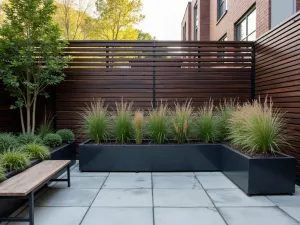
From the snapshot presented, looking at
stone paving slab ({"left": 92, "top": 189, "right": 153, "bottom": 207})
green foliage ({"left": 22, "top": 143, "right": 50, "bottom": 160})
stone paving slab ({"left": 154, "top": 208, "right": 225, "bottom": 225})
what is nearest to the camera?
stone paving slab ({"left": 154, "top": 208, "right": 225, "bottom": 225})

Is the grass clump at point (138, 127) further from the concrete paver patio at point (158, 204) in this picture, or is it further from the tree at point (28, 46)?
the tree at point (28, 46)

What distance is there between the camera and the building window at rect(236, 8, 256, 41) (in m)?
7.07

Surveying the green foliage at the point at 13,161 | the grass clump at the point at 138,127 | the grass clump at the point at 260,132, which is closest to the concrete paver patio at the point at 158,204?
the green foliage at the point at 13,161

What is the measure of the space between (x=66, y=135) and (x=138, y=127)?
1616 millimetres

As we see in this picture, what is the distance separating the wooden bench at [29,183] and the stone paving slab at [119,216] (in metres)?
0.58

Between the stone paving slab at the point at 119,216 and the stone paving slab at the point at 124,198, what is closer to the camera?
the stone paving slab at the point at 119,216

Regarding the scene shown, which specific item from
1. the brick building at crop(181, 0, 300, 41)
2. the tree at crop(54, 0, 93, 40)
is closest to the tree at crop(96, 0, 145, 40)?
the tree at crop(54, 0, 93, 40)

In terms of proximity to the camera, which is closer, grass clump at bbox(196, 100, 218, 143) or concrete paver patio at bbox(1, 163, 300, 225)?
concrete paver patio at bbox(1, 163, 300, 225)

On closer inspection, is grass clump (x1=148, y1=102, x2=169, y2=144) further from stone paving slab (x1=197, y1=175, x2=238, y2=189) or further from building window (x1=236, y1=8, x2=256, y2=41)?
building window (x1=236, y1=8, x2=256, y2=41)

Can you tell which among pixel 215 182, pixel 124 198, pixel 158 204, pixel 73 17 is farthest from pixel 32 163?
pixel 73 17

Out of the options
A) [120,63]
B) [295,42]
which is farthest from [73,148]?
[295,42]

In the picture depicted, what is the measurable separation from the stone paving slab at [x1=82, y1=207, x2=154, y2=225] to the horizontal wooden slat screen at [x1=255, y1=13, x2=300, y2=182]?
2605mm

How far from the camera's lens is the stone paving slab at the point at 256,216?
2.57m

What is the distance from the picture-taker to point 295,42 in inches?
157
